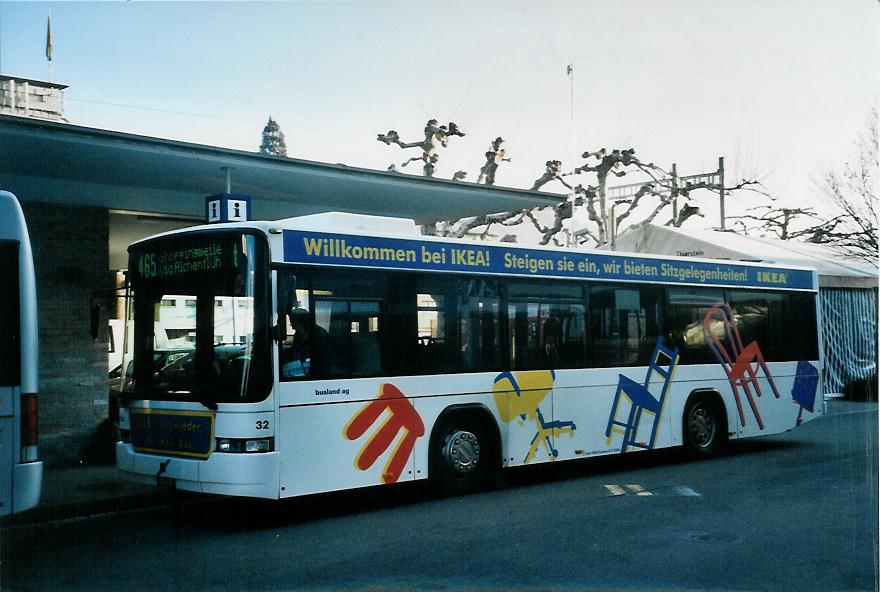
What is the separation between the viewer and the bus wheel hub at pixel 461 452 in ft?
32.3

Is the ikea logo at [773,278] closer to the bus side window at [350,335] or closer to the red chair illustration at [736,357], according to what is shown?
the red chair illustration at [736,357]

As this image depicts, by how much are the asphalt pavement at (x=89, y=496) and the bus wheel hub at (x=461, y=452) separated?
2959 mm

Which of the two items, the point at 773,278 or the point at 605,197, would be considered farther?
the point at 605,197

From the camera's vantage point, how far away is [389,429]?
9266mm

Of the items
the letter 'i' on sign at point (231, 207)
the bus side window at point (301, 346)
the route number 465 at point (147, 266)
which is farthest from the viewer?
the letter 'i' on sign at point (231, 207)

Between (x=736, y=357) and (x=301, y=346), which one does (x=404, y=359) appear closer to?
(x=301, y=346)

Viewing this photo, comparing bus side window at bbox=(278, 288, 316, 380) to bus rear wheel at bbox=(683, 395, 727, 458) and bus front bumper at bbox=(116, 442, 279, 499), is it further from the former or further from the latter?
bus rear wheel at bbox=(683, 395, 727, 458)

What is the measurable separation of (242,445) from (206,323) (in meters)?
1.21

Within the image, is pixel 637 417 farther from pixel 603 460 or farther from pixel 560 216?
pixel 560 216

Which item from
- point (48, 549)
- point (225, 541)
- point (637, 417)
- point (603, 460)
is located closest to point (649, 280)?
point (637, 417)

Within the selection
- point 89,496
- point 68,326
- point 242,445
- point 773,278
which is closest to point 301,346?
point 242,445

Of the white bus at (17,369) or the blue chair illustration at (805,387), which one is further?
the blue chair illustration at (805,387)

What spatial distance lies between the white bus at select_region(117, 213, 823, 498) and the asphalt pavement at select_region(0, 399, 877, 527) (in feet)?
2.87

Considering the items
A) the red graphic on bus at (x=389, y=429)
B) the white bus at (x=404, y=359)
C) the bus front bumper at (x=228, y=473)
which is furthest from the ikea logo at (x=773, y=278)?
the bus front bumper at (x=228, y=473)
